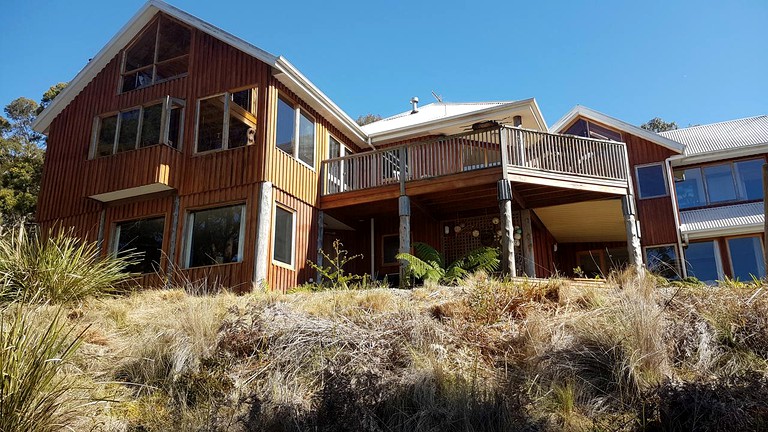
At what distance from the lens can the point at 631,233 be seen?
42.3 ft

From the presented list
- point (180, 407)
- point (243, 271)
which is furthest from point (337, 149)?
point (180, 407)

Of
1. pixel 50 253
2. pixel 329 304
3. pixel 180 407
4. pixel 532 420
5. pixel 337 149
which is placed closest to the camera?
pixel 532 420

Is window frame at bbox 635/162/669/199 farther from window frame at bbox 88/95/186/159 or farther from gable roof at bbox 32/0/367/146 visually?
window frame at bbox 88/95/186/159

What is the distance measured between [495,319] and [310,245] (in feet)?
22.5

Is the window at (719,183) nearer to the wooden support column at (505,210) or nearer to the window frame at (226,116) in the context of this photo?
the wooden support column at (505,210)

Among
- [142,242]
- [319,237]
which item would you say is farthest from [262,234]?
[142,242]

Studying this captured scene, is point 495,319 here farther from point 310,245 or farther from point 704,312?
point 310,245

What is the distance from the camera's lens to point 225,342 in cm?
714

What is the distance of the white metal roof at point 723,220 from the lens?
53.0 ft

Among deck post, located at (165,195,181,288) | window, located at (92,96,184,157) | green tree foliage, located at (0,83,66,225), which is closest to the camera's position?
deck post, located at (165,195,181,288)

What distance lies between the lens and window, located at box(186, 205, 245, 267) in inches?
482

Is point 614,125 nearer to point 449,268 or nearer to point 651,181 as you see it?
point 651,181

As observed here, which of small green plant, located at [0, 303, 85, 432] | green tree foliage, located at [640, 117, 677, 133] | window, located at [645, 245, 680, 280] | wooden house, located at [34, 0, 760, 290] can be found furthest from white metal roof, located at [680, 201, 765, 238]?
green tree foliage, located at [640, 117, 677, 133]

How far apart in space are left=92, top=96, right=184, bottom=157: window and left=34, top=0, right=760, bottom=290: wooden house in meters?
0.04
